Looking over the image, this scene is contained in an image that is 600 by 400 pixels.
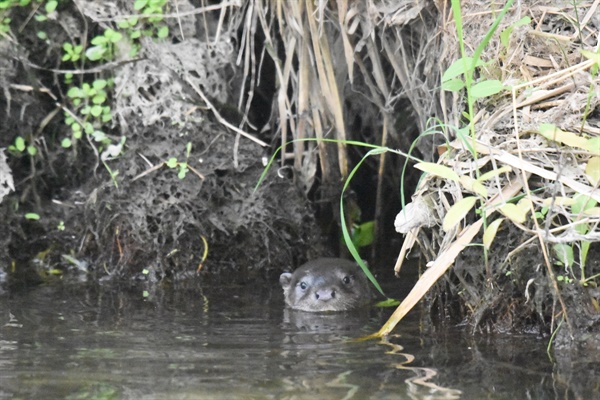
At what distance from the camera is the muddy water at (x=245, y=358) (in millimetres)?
4410

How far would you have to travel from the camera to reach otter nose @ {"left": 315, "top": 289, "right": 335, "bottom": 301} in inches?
275

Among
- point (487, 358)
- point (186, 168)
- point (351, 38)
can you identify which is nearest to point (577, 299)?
point (487, 358)

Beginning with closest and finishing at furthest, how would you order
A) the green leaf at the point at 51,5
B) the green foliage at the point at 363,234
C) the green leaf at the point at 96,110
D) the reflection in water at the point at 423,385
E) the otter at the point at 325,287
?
the reflection in water at the point at 423,385 < the otter at the point at 325,287 < the green leaf at the point at 51,5 < the green leaf at the point at 96,110 < the green foliage at the point at 363,234

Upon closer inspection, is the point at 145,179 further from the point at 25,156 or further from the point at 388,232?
the point at 388,232

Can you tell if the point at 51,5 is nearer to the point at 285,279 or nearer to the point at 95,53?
the point at 95,53

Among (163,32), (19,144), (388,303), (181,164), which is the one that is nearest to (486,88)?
(388,303)

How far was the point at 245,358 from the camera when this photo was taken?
501 cm

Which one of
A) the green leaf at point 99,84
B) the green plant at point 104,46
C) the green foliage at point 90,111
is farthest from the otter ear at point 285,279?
the green plant at point 104,46

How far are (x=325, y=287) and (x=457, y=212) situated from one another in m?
2.29

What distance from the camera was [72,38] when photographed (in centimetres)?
761

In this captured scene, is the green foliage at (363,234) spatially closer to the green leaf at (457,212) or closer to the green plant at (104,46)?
the green plant at (104,46)

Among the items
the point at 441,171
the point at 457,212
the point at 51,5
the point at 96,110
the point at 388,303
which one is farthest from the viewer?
the point at 96,110

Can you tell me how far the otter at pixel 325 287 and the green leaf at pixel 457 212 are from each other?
7.37 feet

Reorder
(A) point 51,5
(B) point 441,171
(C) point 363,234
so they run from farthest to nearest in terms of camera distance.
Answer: (C) point 363,234, (A) point 51,5, (B) point 441,171
